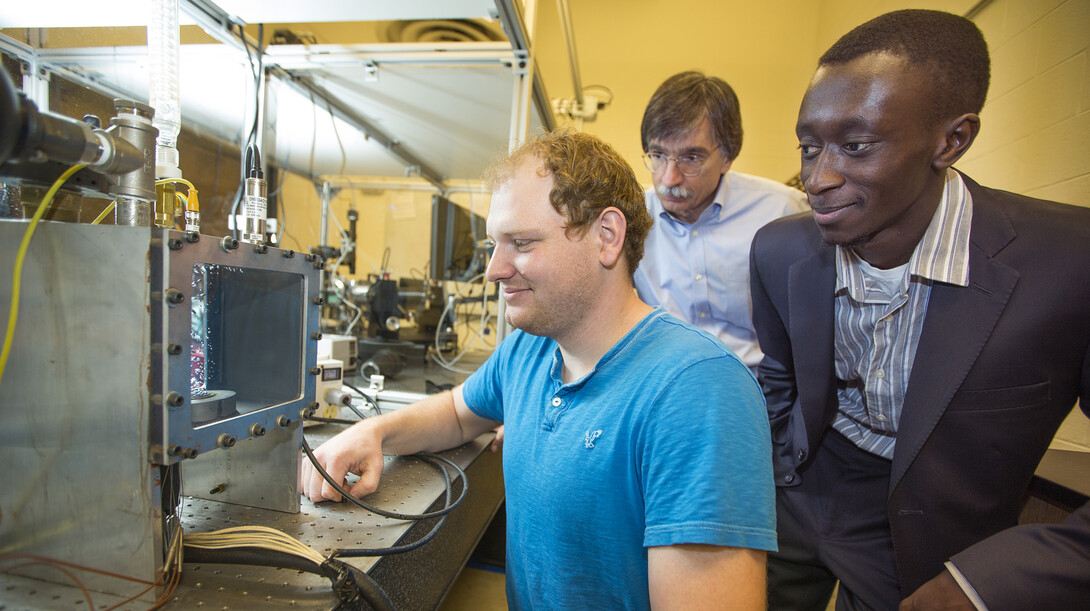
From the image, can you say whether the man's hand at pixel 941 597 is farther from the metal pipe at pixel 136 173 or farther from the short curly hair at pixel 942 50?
the metal pipe at pixel 136 173

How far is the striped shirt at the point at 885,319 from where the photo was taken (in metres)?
0.79

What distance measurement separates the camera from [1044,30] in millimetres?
1343

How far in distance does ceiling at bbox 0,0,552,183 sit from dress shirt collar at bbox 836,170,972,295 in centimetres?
78

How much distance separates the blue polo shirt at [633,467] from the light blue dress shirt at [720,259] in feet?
2.12

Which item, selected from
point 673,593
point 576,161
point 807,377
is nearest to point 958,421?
point 807,377

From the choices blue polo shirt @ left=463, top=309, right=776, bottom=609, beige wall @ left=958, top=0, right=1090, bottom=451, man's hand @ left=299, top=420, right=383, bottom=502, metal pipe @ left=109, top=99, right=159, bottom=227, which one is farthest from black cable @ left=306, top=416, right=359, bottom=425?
beige wall @ left=958, top=0, right=1090, bottom=451

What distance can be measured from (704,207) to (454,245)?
4.15 feet

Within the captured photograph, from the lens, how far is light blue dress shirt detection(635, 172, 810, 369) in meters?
1.33

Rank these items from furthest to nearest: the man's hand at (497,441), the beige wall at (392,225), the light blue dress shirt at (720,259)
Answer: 1. the beige wall at (392,225)
2. the light blue dress shirt at (720,259)
3. the man's hand at (497,441)

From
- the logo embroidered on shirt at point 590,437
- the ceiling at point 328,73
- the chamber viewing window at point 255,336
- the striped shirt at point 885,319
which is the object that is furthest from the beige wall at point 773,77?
the chamber viewing window at point 255,336

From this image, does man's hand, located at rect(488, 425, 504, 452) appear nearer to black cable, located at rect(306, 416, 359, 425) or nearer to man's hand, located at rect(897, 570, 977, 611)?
black cable, located at rect(306, 416, 359, 425)

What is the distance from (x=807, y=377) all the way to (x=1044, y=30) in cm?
130

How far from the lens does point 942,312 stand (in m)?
0.79

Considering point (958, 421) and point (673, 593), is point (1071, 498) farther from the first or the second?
point (673, 593)
